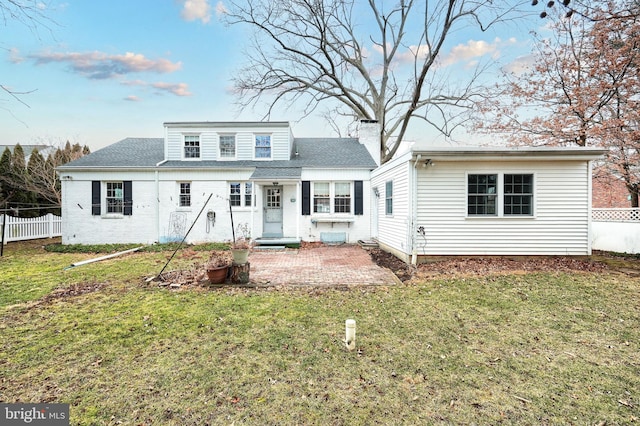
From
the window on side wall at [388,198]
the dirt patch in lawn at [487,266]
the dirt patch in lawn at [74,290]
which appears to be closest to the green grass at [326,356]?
the dirt patch in lawn at [74,290]

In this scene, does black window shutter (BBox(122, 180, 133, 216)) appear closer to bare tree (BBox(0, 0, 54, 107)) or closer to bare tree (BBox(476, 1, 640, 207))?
bare tree (BBox(0, 0, 54, 107))

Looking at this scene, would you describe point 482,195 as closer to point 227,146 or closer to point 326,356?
point 326,356

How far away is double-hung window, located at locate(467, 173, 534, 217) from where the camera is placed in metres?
8.68

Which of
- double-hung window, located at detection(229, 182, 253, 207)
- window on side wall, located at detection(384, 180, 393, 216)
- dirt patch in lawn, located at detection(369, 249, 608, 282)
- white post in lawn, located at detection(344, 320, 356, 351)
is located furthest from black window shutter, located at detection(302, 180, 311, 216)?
white post in lawn, located at detection(344, 320, 356, 351)

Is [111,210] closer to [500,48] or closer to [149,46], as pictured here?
[149,46]

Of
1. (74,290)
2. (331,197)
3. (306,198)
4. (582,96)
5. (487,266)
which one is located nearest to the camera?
(74,290)

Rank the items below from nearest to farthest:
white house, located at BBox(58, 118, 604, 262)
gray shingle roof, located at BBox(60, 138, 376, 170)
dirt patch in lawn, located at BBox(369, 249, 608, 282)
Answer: dirt patch in lawn, located at BBox(369, 249, 608, 282), white house, located at BBox(58, 118, 604, 262), gray shingle roof, located at BBox(60, 138, 376, 170)

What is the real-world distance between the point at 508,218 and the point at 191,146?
14058mm

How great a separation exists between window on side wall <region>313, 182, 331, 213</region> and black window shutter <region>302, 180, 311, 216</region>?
26 cm

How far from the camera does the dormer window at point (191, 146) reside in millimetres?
14602

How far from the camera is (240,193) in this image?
13.7 meters

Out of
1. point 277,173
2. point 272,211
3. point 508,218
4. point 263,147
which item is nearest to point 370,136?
point 263,147

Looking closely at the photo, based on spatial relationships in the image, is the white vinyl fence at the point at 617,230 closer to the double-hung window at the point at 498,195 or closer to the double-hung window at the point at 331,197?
the double-hung window at the point at 498,195

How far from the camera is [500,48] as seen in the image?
16172 mm
